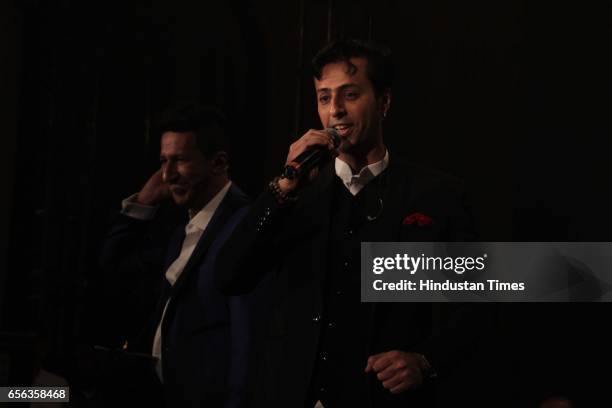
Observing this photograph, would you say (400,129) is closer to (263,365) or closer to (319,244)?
(319,244)

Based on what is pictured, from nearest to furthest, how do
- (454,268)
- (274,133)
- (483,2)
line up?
(454,268) < (483,2) < (274,133)

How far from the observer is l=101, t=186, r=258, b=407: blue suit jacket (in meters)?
1.81

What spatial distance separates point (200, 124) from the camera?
2.24 metres

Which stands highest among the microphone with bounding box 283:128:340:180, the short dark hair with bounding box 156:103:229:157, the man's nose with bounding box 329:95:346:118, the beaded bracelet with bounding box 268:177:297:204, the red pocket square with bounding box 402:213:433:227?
the short dark hair with bounding box 156:103:229:157

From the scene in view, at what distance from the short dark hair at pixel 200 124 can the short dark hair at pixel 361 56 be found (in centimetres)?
62

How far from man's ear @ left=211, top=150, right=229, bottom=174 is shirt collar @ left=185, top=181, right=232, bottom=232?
76 mm

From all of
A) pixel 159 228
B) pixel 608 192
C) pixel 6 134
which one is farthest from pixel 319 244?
pixel 6 134

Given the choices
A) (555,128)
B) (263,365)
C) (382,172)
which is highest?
(555,128)

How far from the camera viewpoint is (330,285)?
152 centimetres

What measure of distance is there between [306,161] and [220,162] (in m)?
0.81

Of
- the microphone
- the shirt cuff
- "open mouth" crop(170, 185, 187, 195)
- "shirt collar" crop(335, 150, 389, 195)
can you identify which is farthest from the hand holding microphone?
the shirt cuff

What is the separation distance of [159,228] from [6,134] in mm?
632

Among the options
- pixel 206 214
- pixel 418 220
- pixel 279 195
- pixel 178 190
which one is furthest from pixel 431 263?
pixel 178 190

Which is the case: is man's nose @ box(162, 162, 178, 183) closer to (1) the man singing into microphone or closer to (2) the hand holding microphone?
(1) the man singing into microphone
